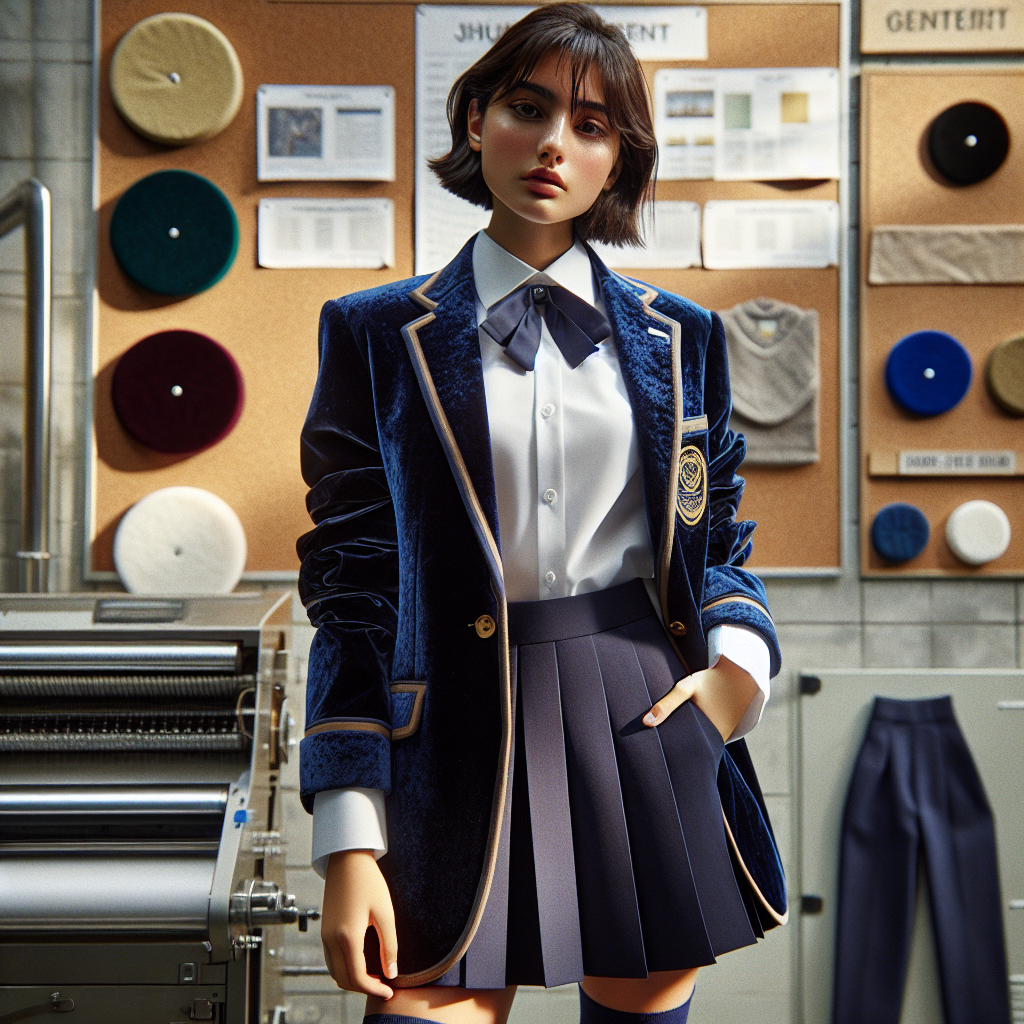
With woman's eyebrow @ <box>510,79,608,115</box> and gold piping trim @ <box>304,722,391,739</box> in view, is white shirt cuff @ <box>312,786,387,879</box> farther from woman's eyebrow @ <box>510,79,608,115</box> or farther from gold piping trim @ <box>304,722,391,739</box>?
woman's eyebrow @ <box>510,79,608,115</box>

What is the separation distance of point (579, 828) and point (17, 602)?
48.8 inches

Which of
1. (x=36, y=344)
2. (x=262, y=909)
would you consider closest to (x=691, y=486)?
(x=262, y=909)

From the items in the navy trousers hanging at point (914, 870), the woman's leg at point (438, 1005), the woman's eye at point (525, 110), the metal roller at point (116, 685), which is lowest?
the navy trousers hanging at point (914, 870)

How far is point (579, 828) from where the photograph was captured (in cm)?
79

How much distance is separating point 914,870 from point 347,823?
1.68 meters

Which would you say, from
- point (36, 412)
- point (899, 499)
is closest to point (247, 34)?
point (36, 412)

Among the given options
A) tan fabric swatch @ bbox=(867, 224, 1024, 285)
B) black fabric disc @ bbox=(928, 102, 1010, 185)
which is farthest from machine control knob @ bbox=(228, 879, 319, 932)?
black fabric disc @ bbox=(928, 102, 1010, 185)

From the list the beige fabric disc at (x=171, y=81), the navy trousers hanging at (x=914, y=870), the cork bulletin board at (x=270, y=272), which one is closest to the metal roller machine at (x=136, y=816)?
the cork bulletin board at (x=270, y=272)

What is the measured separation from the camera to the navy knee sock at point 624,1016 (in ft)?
2.72

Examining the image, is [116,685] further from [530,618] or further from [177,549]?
[530,618]

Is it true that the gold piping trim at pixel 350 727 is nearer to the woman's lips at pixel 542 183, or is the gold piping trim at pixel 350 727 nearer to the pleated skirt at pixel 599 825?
the pleated skirt at pixel 599 825

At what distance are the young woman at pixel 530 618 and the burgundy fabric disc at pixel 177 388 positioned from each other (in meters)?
1.23

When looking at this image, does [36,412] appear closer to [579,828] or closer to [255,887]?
[255,887]

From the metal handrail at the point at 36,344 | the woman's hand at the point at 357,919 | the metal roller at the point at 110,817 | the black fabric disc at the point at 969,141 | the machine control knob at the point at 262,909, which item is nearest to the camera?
the woman's hand at the point at 357,919
